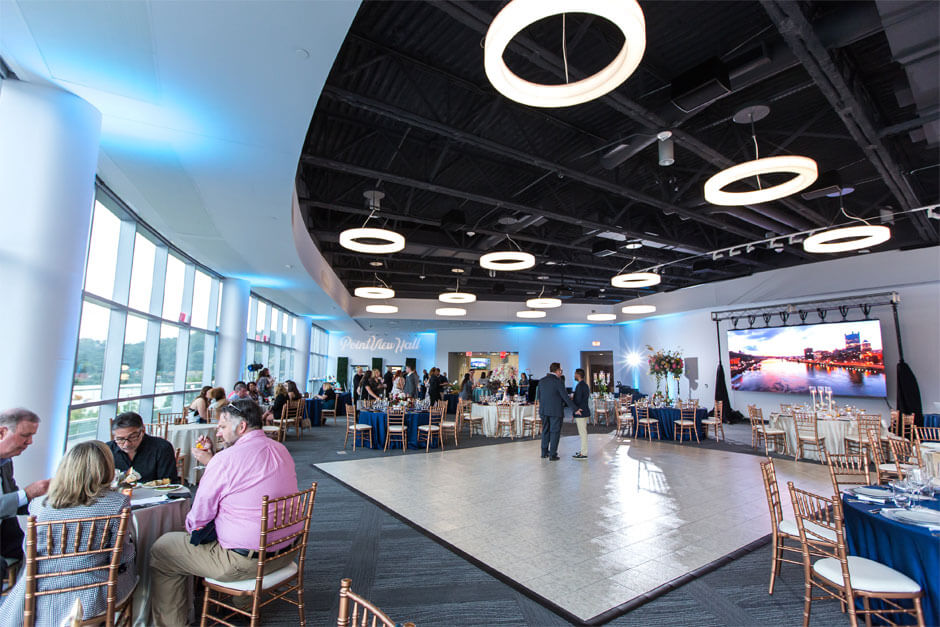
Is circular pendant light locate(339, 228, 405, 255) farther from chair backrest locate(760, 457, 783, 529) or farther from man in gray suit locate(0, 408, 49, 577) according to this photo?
chair backrest locate(760, 457, 783, 529)

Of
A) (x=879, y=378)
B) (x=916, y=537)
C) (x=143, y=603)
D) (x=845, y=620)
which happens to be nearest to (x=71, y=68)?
(x=143, y=603)

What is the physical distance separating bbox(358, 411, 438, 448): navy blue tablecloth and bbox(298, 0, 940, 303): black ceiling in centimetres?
408

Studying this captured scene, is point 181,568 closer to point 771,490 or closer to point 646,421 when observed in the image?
point 771,490

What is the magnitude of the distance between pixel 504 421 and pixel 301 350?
10099 mm

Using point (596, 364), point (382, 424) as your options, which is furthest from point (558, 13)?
point (596, 364)

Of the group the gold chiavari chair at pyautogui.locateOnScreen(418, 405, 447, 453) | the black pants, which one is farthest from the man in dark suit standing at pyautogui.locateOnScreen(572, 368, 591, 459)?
the gold chiavari chair at pyautogui.locateOnScreen(418, 405, 447, 453)

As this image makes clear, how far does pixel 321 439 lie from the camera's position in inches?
427

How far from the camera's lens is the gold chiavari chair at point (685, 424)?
1070cm

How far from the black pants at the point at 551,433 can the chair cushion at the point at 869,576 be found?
556 cm

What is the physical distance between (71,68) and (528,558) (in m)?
5.35

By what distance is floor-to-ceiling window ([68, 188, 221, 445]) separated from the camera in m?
5.80

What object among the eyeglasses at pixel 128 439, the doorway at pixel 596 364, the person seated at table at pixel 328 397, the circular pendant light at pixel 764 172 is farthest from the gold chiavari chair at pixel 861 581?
the doorway at pixel 596 364

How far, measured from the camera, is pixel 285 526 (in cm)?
273

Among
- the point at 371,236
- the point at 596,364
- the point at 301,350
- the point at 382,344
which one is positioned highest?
the point at 371,236
